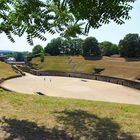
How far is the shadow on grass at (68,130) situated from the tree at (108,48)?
107 m

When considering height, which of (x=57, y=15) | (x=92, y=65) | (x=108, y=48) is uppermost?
(x=57, y=15)

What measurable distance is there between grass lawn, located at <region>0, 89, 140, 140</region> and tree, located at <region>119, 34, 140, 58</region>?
8671 centimetres

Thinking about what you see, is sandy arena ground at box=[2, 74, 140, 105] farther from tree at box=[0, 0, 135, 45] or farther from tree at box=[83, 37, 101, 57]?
tree at box=[83, 37, 101, 57]

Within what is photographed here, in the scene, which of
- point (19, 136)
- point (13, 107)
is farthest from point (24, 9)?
point (13, 107)

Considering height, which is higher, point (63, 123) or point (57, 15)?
point (57, 15)

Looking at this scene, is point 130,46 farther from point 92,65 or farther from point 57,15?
point 57,15

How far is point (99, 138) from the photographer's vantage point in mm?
5805

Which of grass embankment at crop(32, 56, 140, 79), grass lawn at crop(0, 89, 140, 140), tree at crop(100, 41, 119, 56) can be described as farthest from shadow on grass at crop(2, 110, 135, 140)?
tree at crop(100, 41, 119, 56)

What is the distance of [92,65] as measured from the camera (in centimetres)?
9262

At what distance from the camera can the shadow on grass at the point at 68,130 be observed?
5.77 m

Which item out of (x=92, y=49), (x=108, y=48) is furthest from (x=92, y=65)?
(x=108, y=48)

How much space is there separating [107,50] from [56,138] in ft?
361

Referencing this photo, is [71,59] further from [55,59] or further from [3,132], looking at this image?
[3,132]

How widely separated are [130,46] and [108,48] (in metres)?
22.2
